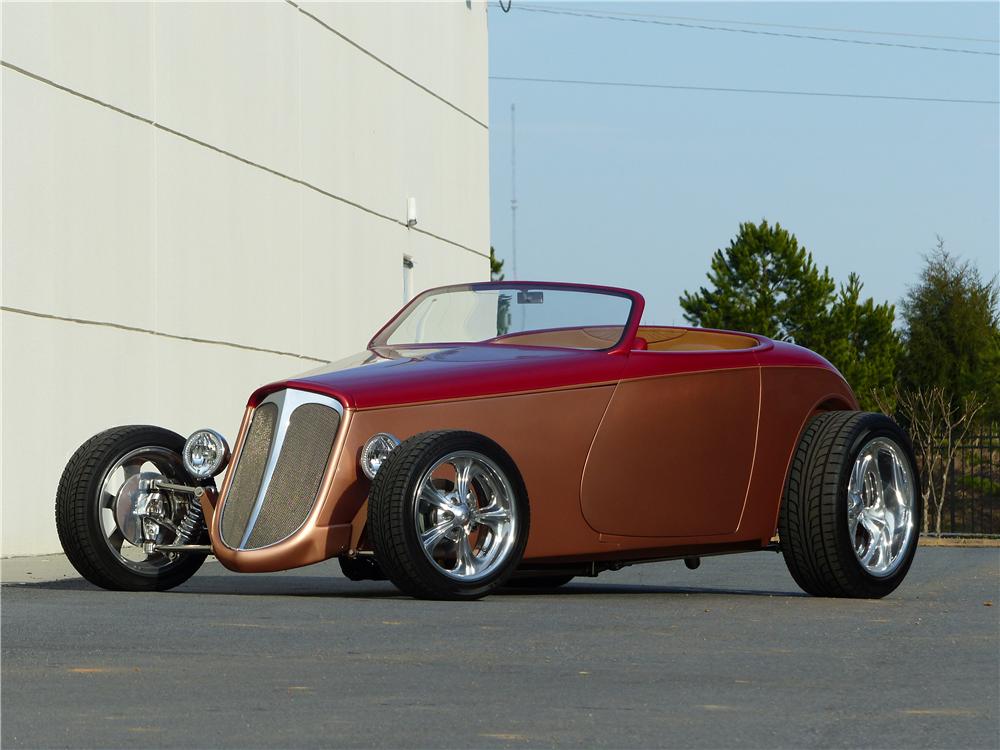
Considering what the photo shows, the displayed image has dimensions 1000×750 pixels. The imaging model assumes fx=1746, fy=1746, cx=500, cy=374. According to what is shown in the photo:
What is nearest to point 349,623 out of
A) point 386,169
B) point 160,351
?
point 160,351

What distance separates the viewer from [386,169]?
23.8 m

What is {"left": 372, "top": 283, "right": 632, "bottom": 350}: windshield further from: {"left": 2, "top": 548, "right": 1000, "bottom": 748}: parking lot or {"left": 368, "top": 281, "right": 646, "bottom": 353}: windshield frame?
{"left": 2, "top": 548, "right": 1000, "bottom": 748}: parking lot

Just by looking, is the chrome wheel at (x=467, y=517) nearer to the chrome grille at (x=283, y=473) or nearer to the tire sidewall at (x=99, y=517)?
the chrome grille at (x=283, y=473)

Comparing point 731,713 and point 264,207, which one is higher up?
point 264,207

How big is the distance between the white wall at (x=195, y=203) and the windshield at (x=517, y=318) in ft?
18.7

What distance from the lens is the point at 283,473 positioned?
26.7 ft

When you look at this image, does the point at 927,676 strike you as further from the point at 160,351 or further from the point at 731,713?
the point at 160,351

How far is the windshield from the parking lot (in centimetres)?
140

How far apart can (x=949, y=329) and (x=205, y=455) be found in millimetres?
47213

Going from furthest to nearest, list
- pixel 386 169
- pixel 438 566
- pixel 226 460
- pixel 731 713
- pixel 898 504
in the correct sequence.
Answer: pixel 386 169 → pixel 898 504 → pixel 226 460 → pixel 438 566 → pixel 731 713

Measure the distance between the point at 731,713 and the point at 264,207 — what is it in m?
15.5

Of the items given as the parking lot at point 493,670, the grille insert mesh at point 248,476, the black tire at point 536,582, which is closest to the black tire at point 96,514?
the parking lot at point 493,670

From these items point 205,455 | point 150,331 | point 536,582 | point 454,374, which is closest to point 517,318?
point 454,374

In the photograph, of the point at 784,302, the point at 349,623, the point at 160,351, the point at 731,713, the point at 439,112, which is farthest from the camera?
the point at 784,302
